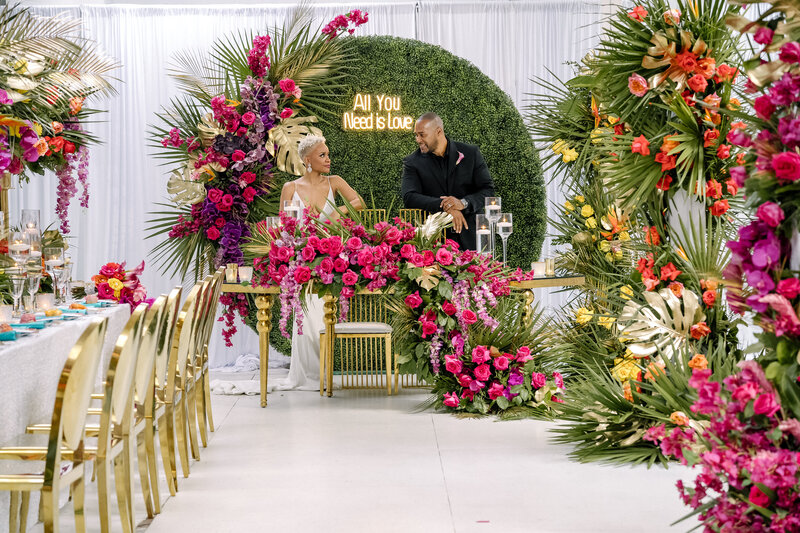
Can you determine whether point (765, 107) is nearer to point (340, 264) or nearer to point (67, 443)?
point (67, 443)

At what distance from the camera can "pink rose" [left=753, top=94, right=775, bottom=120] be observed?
7.21ft

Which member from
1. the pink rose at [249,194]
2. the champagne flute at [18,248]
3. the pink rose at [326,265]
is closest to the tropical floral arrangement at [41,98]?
the champagne flute at [18,248]

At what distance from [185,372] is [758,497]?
104 inches

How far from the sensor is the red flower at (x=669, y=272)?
13.6ft

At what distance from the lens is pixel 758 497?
7.22ft

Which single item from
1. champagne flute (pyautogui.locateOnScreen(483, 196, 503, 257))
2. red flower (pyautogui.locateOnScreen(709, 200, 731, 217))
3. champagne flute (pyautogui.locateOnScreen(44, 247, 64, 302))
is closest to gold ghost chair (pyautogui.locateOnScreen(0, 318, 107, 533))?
champagne flute (pyautogui.locateOnScreen(44, 247, 64, 302))

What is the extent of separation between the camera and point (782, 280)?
215 centimetres

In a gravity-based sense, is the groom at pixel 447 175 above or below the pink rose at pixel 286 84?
below

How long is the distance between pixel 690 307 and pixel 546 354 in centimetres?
159

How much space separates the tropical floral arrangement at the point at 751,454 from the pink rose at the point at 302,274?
3.41 metres

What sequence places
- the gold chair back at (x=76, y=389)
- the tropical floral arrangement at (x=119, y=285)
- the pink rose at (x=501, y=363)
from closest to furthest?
the gold chair back at (x=76, y=389), the tropical floral arrangement at (x=119, y=285), the pink rose at (x=501, y=363)

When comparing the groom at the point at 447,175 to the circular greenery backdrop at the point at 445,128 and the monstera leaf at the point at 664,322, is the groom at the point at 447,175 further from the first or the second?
the monstera leaf at the point at 664,322

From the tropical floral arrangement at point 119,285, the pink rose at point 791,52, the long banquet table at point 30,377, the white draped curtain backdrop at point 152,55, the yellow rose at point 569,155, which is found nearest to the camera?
the pink rose at point 791,52

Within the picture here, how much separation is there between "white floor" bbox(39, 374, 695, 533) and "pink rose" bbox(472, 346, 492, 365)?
364mm
